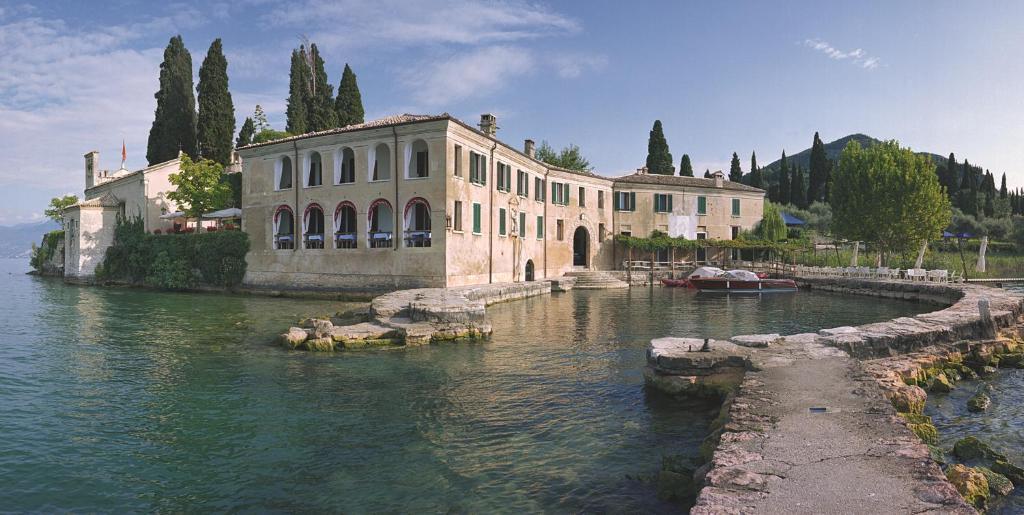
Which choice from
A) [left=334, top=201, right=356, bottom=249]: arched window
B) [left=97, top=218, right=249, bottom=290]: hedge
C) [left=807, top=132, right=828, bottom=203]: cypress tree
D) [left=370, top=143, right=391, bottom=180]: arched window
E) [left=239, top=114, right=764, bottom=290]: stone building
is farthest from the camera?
[left=807, top=132, right=828, bottom=203]: cypress tree

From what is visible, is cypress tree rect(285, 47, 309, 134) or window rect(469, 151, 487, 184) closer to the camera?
window rect(469, 151, 487, 184)

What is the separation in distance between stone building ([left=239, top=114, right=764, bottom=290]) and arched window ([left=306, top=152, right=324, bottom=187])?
2.1 inches

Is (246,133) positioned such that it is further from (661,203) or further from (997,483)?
(997,483)

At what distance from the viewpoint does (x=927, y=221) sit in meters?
33.5

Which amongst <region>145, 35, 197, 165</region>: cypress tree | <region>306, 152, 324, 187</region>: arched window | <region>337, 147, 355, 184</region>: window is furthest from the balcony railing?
<region>145, 35, 197, 165</region>: cypress tree

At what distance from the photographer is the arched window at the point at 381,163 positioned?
26.1 meters

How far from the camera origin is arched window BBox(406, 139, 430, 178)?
25.7 meters

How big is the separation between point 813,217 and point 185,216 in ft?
177

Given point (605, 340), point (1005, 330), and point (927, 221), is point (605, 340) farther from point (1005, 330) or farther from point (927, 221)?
point (927, 221)

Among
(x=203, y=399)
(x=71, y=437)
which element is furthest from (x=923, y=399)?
(x=71, y=437)

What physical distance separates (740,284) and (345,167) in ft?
73.4

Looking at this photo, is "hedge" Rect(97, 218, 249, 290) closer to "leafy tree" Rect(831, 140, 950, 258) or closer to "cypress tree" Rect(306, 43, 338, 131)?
"cypress tree" Rect(306, 43, 338, 131)

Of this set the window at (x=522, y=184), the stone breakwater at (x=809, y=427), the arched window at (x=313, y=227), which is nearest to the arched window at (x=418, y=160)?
the arched window at (x=313, y=227)

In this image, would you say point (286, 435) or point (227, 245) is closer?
point (286, 435)
